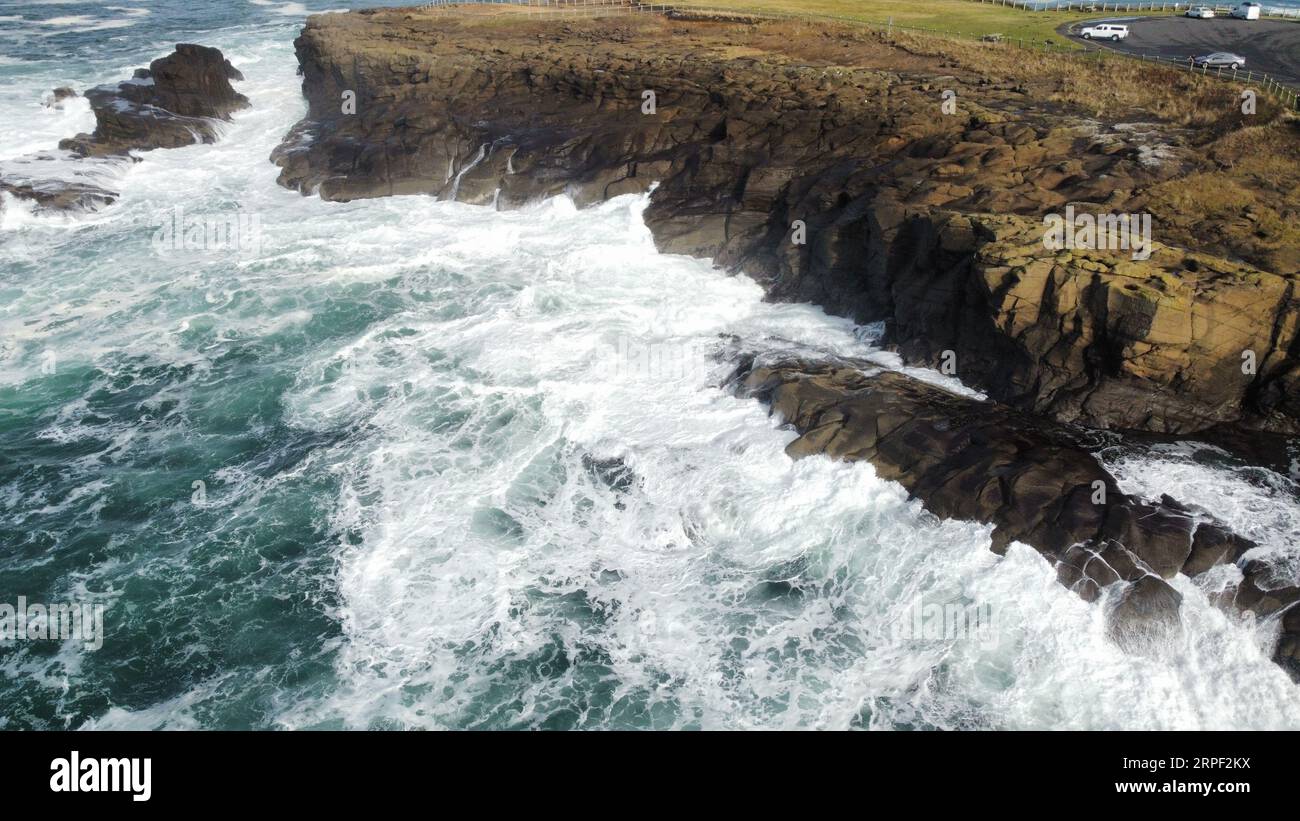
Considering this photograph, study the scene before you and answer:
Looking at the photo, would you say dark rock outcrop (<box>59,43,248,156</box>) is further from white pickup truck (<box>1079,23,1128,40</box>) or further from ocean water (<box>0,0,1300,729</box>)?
white pickup truck (<box>1079,23,1128,40</box>)

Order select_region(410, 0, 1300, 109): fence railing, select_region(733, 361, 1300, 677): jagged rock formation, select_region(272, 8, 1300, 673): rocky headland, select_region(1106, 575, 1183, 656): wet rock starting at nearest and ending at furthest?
1. select_region(1106, 575, 1183, 656): wet rock
2. select_region(733, 361, 1300, 677): jagged rock formation
3. select_region(272, 8, 1300, 673): rocky headland
4. select_region(410, 0, 1300, 109): fence railing

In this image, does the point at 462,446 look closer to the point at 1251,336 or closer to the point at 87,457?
the point at 87,457

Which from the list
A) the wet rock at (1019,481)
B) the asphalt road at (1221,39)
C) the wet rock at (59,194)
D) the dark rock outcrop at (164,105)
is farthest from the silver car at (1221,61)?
the dark rock outcrop at (164,105)

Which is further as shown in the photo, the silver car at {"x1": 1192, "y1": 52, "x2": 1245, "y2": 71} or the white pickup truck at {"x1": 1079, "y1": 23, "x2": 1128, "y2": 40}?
the white pickup truck at {"x1": 1079, "y1": 23, "x2": 1128, "y2": 40}

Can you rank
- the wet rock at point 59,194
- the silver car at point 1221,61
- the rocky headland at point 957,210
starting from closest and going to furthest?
the rocky headland at point 957,210
the silver car at point 1221,61
the wet rock at point 59,194

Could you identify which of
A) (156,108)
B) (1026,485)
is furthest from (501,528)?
(156,108)

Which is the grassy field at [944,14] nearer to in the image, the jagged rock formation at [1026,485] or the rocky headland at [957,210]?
the rocky headland at [957,210]

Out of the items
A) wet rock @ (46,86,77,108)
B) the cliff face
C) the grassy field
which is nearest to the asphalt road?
the grassy field
